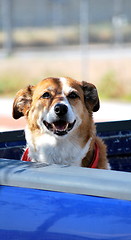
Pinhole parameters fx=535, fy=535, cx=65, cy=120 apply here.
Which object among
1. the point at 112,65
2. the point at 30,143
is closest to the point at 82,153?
the point at 30,143

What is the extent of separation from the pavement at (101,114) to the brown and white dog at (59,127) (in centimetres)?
654

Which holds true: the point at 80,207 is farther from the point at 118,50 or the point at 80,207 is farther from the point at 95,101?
the point at 118,50

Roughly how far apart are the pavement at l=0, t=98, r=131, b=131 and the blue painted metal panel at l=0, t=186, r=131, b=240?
7879 millimetres

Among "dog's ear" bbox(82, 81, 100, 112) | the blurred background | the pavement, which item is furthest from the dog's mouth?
the blurred background

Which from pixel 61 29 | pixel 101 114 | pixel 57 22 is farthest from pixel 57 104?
pixel 57 22

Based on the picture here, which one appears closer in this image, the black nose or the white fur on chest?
the black nose

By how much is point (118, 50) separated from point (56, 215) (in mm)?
31175

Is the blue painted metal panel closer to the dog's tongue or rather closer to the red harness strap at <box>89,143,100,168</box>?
the dog's tongue

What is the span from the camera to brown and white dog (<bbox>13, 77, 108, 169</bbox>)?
3.17 meters

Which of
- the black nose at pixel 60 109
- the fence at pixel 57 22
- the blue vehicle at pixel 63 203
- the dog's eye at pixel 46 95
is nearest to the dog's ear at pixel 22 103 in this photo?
the dog's eye at pixel 46 95

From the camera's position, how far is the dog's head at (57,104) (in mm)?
3074

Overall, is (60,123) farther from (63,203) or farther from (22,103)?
(63,203)

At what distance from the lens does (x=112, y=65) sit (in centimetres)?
2316

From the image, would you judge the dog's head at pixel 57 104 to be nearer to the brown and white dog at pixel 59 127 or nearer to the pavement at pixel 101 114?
the brown and white dog at pixel 59 127
